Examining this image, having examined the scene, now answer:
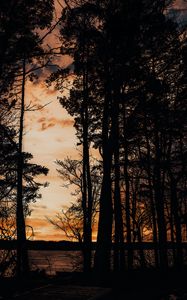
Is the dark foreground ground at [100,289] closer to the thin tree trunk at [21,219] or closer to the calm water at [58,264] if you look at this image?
the calm water at [58,264]

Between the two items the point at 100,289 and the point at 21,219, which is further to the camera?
the point at 21,219

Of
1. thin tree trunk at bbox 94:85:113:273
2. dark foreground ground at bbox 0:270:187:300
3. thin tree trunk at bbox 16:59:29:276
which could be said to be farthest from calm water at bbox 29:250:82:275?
dark foreground ground at bbox 0:270:187:300

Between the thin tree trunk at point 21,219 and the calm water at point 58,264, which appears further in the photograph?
the calm water at point 58,264

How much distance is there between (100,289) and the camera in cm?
1148

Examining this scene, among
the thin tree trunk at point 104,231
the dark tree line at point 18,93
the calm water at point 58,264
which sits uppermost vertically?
the dark tree line at point 18,93

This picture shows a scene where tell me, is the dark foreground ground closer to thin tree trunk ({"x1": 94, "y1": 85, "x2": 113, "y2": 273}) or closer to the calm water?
thin tree trunk ({"x1": 94, "y1": 85, "x2": 113, "y2": 273})

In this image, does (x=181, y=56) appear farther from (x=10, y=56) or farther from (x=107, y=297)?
(x=107, y=297)

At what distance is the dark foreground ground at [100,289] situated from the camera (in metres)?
10.2

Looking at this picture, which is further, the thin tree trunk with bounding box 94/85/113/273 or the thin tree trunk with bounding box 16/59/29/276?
Result: the thin tree trunk with bounding box 16/59/29/276

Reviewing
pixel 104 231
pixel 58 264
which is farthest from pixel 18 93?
pixel 58 264

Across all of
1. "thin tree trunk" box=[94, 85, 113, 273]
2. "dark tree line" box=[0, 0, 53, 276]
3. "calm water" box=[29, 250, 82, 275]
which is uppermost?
"dark tree line" box=[0, 0, 53, 276]

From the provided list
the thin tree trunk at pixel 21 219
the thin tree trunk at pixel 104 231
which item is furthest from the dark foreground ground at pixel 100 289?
the thin tree trunk at pixel 21 219

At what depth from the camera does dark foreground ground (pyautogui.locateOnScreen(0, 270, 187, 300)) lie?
33.6 feet

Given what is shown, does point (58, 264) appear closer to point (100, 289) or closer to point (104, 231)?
point (104, 231)
